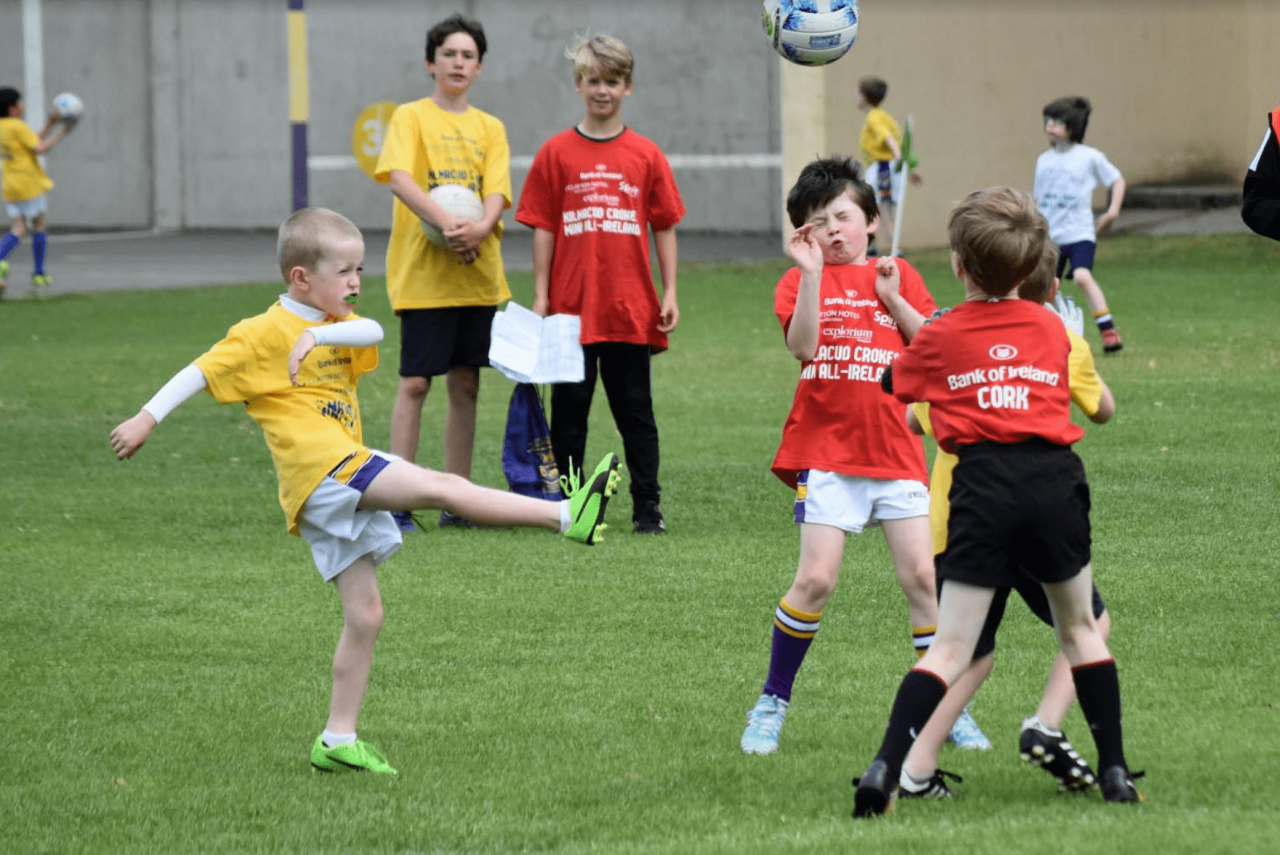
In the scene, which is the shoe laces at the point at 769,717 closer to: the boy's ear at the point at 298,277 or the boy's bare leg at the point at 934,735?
the boy's bare leg at the point at 934,735

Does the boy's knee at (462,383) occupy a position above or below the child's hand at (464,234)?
below

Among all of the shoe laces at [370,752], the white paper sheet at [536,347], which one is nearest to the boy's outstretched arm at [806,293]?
the shoe laces at [370,752]

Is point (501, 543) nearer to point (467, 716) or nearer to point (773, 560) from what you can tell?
point (773, 560)

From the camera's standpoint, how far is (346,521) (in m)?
4.80

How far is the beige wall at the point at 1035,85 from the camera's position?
23547 millimetres

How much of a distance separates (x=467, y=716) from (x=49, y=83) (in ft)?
92.2

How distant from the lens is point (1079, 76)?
25125mm

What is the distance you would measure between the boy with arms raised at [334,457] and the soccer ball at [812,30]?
2.58 m

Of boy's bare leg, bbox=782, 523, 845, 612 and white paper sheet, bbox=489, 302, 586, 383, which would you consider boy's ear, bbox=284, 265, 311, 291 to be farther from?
white paper sheet, bbox=489, 302, 586, 383

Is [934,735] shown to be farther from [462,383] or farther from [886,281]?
[462,383]

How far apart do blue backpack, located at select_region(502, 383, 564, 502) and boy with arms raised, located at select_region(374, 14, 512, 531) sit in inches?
8.7

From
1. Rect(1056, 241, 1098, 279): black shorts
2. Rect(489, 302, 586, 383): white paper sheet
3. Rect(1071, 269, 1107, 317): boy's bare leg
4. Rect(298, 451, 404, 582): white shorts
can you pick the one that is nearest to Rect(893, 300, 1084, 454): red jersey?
Rect(298, 451, 404, 582): white shorts

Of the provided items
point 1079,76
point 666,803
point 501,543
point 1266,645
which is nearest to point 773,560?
point 501,543

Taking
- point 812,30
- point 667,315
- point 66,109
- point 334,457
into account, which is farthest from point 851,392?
point 66,109
